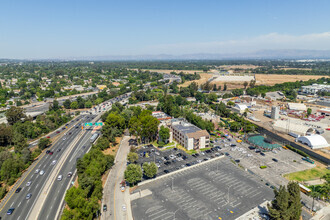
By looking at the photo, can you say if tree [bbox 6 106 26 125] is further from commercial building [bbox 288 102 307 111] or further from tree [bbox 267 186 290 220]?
commercial building [bbox 288 102 307 111]

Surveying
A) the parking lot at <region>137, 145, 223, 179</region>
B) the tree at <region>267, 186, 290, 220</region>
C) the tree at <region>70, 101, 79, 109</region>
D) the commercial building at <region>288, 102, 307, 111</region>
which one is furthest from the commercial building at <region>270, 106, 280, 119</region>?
the tree at <region>70, 101, 79, 109</region>

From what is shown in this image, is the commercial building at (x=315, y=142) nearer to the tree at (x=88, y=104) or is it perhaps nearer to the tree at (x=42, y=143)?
the tree at (x=42, y=143)

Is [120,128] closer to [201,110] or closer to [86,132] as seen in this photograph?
[86,132]

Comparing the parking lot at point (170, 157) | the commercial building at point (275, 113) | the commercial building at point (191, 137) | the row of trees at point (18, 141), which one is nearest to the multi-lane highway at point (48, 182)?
the row of trees at point (18, 141)

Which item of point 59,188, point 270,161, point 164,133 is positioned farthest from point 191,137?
point 59,188

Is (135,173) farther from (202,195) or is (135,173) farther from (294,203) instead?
(294,203)

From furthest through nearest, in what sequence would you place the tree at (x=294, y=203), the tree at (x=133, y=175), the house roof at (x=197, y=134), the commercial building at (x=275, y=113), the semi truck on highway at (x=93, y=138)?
the commercial building at (x=275, y=113) → the semi truck on highway at (x=93, y=138) → the house roof at (x=197, y=134) → the tree at (x=133, y=175) → the tree at (x=294, y=203)

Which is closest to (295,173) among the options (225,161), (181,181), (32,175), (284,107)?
(225,161)
